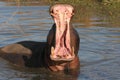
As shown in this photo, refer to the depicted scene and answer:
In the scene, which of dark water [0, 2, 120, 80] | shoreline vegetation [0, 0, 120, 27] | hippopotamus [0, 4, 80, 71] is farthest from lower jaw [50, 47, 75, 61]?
shoreline vegetation [0, 0, 120, 27]

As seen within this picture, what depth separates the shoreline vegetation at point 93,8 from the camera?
13091 mm

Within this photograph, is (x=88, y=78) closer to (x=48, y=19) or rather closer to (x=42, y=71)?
(x=42, y=71)

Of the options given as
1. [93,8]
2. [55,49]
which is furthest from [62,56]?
[93,8]

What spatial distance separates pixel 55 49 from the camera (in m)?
6.96

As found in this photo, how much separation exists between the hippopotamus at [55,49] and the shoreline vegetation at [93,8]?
13.2 ft

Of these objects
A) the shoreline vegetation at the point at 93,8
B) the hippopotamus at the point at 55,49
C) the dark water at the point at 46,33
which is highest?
the hippopotamus at the point at 55,49

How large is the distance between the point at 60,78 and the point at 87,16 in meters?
6.11

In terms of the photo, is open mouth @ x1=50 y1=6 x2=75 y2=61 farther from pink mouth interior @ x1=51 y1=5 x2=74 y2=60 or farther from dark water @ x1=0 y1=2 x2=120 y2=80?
dark water @ x1=0 y1=2 x2=120 y2=80

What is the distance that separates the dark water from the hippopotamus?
16 cm

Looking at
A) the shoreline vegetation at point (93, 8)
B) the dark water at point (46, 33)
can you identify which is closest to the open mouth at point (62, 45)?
the dark water at point (46, 33)

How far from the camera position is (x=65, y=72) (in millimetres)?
7789

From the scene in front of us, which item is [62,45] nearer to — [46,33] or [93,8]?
[46,33]

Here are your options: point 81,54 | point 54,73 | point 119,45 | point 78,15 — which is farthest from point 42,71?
point 78,15

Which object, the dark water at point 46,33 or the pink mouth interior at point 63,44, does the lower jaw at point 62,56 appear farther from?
the dark water at point 46,33
